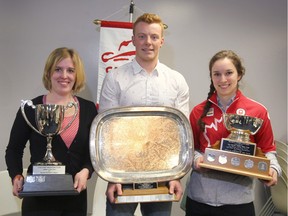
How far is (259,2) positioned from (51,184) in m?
2.03

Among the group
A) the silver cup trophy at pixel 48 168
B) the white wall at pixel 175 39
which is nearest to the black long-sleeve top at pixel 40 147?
the silver cup trophy at pixel 48 168

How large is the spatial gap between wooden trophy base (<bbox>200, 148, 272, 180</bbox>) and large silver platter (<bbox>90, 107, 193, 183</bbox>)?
8 cm

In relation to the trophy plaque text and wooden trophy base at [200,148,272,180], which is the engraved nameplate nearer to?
the trophy plaque text

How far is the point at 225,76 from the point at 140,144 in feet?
1.62

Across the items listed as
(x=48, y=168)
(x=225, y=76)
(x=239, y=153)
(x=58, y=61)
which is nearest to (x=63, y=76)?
(x=58, y=61)

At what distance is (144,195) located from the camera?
1.20 meters

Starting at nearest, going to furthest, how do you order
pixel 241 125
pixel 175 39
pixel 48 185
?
pixel 48 185 → pixel 241 125 → pixel 175 39

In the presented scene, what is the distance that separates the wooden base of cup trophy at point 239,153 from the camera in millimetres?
1257

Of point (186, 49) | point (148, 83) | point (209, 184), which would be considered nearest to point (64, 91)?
point (148, 83)

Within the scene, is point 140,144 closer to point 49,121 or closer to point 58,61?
→ point 49,121

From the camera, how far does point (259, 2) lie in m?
2.35

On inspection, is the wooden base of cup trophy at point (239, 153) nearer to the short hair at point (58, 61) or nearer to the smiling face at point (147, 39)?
the smiling face at point (147, 39)

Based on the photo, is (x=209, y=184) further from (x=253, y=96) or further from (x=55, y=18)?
(x=55, y=18)

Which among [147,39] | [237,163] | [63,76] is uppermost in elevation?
[147,39]
